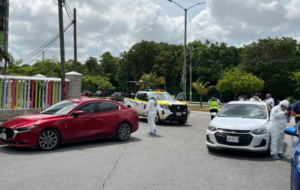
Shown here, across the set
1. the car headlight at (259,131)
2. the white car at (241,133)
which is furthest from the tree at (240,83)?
the car headlight at (259,131)

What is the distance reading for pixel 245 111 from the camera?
9.64m

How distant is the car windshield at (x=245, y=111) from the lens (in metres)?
9.38

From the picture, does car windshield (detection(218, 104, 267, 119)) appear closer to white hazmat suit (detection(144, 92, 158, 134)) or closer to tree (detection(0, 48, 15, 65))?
white hazmat suit (detection(144, 92, 158, 134))

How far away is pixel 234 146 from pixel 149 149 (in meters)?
2.54

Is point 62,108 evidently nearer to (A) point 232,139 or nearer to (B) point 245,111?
(A) point 232,139

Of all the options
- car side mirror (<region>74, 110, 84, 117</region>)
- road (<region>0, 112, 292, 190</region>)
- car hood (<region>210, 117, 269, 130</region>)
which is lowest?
road (<region>0, 112, 292, 190</region>)

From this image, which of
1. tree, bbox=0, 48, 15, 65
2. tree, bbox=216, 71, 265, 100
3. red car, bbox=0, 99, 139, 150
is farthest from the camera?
tree, bbox=216, 71, 265, 100

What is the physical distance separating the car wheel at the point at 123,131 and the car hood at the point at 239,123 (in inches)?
131

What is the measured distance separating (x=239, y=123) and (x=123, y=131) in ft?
13.4

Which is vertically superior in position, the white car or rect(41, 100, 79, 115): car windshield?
rect(41, 100, 79, 115): car windshield

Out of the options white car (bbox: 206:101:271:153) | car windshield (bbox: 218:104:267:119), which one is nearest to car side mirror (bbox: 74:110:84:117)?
white car (bbox: 206:101:271:153)

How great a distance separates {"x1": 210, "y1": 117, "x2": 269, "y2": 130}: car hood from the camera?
331 inches

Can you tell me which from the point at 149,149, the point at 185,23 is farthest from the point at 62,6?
the point at 185,23

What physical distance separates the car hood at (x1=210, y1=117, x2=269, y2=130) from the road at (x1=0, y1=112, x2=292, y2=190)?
812 mm
